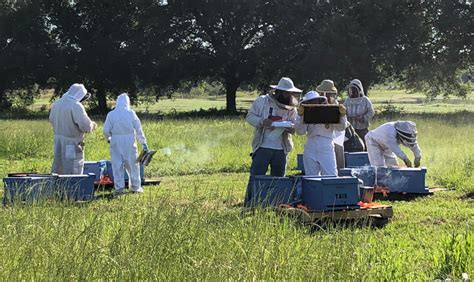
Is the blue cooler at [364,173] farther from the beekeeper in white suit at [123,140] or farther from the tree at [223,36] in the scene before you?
the tree at [223,36]

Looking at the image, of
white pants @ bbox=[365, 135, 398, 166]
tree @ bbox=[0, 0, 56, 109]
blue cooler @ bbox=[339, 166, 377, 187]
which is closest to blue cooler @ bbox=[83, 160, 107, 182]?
blue cooler @ bbox=[339, 166, 377, 187]

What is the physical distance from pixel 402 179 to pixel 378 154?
2.26ft

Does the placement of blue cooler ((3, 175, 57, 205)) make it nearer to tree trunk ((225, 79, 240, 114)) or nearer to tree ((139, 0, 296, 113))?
tree ((139, 0, 296, 113))

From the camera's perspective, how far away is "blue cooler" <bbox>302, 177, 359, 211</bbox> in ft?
25.0

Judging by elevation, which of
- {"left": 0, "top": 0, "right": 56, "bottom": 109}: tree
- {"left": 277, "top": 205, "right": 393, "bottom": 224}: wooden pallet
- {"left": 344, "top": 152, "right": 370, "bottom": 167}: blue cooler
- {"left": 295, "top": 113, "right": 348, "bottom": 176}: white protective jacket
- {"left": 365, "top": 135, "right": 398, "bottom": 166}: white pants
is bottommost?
{"left": 277, "top": 205, "right": 393, "bottom": 224}: wooden pallet

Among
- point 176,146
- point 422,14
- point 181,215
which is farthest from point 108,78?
point 181,215

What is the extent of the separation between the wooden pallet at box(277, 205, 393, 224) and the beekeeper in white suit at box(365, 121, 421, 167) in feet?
7.09

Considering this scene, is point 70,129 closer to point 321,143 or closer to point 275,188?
point 275,188

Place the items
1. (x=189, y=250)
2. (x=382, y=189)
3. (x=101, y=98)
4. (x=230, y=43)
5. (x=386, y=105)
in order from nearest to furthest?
(x=189, y=250), (x=382, y=189), (x=386, y=105), (x=230, y=43), (x=101, y=98)

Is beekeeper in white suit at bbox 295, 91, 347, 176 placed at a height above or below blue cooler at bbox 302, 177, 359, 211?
above

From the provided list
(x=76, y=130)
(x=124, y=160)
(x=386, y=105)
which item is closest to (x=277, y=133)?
(x=76, y=130)

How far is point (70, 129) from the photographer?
396 inches

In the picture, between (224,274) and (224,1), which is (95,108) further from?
(224,274)

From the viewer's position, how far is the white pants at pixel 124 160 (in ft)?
Answer: 36.1
